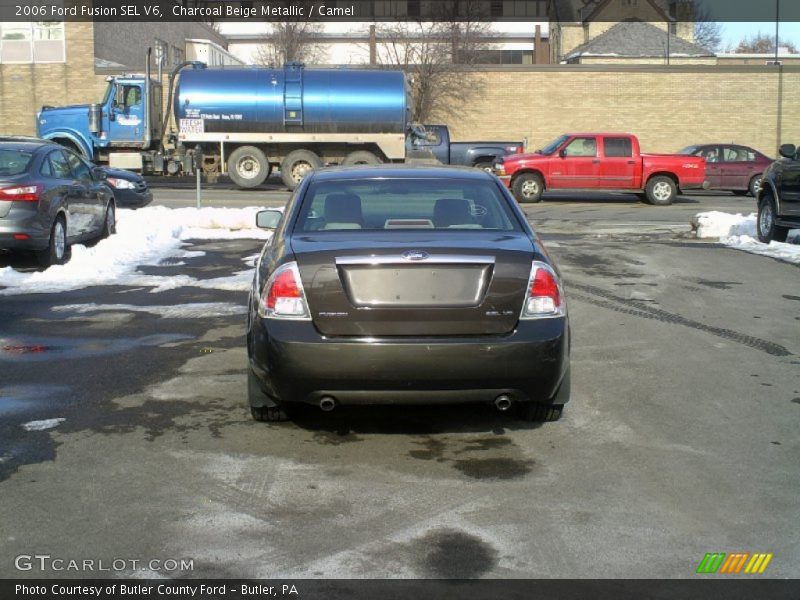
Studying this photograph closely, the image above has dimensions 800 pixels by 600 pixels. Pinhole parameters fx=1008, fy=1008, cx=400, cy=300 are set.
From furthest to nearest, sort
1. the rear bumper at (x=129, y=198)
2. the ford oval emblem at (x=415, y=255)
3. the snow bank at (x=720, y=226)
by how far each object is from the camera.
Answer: the rear bumper at (x=129, y=198) → the snow bank at (x=720, y=226) → the ford oval emblem at (x=415, y=255)

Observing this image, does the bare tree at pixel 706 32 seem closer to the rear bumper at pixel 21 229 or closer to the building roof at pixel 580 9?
the building roof at pixel 580 9

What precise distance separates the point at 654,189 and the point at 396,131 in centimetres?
773

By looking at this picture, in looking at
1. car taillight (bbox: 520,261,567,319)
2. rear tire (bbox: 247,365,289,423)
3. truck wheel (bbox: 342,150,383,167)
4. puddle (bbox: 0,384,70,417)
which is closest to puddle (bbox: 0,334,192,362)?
puddle (bbox: 0,384,70,417)

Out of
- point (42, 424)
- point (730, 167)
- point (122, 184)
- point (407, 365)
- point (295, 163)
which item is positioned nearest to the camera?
point (407, 365)

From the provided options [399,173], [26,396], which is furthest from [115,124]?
[399,173]

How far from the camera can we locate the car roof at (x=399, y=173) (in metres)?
6.54

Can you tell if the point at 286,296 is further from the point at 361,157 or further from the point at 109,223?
the point at 361,157

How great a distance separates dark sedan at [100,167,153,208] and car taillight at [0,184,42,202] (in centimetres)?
847

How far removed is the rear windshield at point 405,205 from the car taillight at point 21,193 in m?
6.43

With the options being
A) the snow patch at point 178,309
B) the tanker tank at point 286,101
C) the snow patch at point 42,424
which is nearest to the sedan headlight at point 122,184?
the tanker tank at point 286,101

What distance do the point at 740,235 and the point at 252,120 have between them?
55.1ft

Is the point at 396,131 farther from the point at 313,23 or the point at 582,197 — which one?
the point at 313,23

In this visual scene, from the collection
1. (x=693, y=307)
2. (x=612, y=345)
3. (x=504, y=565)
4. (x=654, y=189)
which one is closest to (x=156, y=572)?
(x=504, y=565)

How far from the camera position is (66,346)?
818 centimetres
